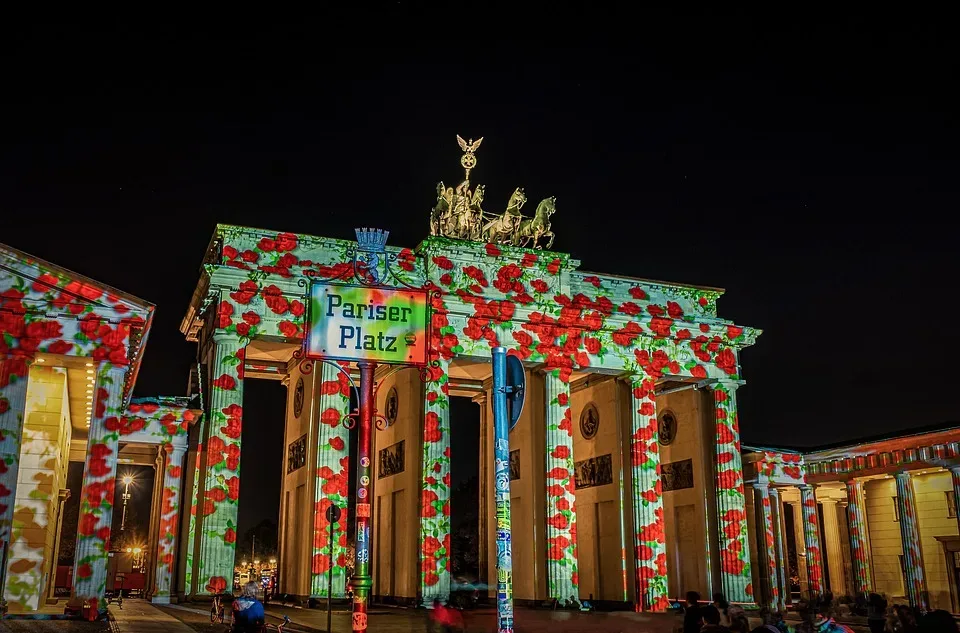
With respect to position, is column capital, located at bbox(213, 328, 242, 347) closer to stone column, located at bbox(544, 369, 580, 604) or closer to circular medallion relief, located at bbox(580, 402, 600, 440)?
stone column, located at bbox(544, 369, 580, 604)

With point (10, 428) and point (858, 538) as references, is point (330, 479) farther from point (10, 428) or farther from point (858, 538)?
point (858, 538)

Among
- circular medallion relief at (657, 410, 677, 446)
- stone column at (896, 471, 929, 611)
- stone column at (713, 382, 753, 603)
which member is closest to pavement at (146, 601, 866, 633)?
stone column at (713, 382, 753, 603)

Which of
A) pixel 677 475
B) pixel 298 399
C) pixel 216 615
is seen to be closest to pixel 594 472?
pixel 677 475

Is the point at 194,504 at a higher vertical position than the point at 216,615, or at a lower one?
higher

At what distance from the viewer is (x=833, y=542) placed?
4225cm

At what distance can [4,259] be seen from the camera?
2164cm

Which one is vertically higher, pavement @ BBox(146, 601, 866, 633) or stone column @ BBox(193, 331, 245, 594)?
stone column @ BBox(193, 331, 245, 594)

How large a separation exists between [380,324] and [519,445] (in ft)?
83.0

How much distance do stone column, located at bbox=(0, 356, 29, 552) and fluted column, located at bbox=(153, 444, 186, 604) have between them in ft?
34.4

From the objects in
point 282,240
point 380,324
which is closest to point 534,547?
point 282,240

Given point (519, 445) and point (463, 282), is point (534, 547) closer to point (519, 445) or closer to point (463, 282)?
point (519, 445)

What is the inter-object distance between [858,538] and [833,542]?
3.93m

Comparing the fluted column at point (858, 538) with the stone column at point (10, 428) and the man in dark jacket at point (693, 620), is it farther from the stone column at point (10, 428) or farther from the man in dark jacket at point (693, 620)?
the stone column at point (10, 428)

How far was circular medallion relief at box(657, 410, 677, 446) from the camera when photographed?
40719 mm
